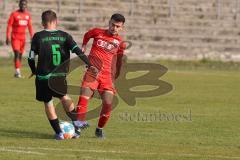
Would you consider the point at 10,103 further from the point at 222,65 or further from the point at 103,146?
the point at 222,65

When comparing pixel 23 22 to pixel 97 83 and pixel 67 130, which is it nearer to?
pixel 97 83

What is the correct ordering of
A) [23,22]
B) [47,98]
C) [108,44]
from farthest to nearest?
[23,22] → [108,44] → [47,98]

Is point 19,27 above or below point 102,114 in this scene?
below

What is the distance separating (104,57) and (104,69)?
0.84 ft

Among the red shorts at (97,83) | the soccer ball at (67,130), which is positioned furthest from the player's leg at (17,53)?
the soccer ball at (67,130)

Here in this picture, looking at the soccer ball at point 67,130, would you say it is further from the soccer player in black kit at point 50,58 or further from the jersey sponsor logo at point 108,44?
the jersey sponsor logo at point 108,44

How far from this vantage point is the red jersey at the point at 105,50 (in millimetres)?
13016

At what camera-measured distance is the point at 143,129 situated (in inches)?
543

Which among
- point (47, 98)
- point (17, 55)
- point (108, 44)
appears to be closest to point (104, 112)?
point (47, 98)

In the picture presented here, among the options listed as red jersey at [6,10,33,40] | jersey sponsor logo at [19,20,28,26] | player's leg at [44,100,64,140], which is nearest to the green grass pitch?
player's leg at [44,100,64,140]

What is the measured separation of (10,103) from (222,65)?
17782mm

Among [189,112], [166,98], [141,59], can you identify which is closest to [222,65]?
[141,59]

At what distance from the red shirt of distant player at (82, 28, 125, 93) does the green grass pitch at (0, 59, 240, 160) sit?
2.82ft

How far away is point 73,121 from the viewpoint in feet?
41.7
